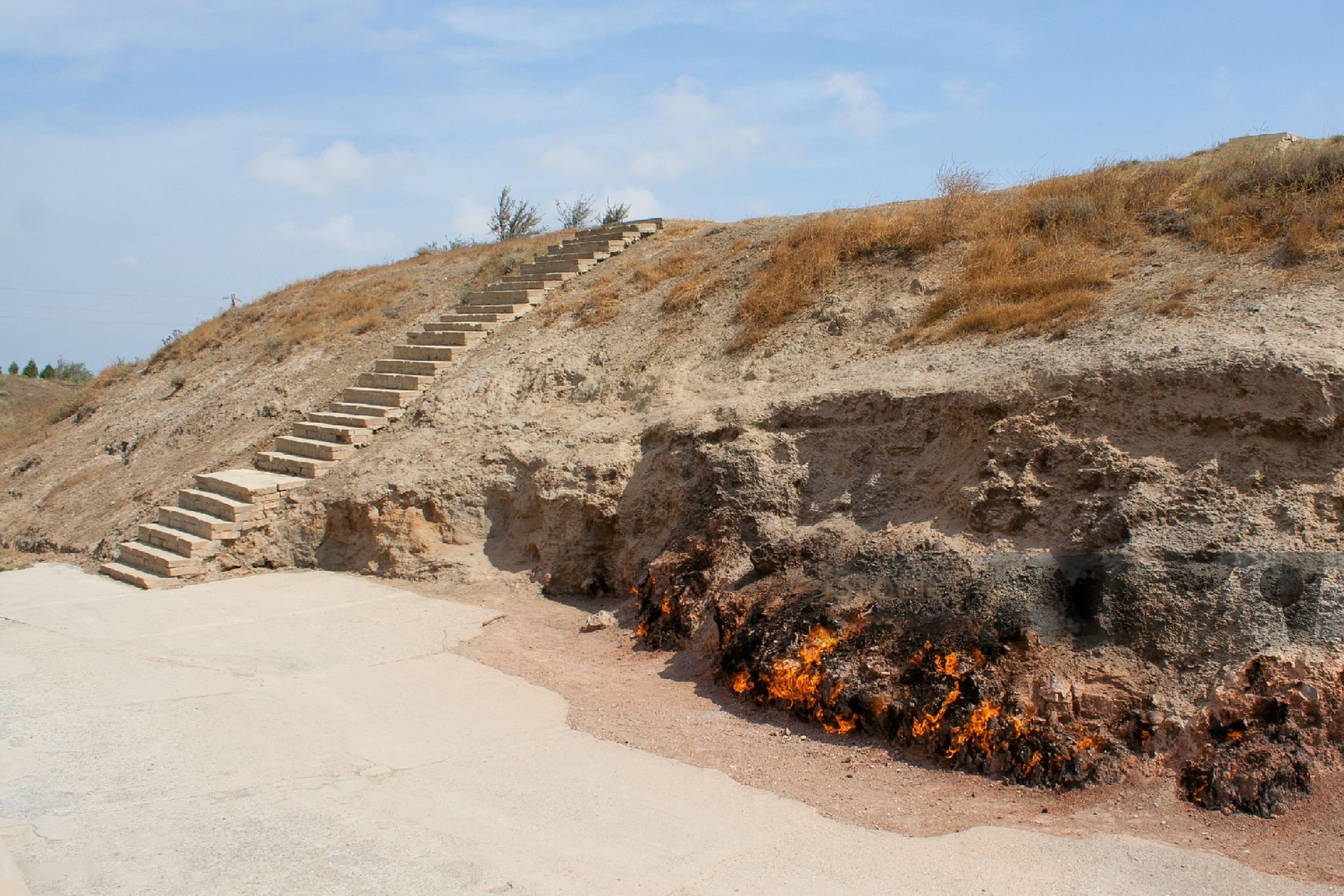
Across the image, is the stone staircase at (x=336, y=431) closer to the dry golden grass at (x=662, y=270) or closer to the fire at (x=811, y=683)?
the dry golden grass at (x=662, y=270)

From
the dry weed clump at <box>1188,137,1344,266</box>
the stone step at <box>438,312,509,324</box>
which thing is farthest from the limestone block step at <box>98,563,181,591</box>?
the dry weed clump at <box>1188,137,1344,266</box>

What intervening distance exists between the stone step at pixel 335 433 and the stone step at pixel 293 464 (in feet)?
1.28

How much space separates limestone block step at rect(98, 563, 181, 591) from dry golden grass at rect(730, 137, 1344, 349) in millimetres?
6519

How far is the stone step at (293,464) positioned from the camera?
11938 millimetres

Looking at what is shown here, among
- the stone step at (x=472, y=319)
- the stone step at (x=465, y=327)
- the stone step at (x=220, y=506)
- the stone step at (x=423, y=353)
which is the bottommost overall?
the stone step at (x=220, y=506)

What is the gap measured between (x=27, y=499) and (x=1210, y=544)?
1615 cm

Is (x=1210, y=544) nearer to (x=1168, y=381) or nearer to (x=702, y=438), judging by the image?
(x=1168, y=381)

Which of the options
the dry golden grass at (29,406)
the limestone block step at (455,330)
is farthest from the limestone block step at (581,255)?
the dry golden grass at (29,406)

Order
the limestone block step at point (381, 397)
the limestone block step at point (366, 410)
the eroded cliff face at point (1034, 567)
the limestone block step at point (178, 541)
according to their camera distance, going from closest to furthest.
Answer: the eroded cliff face at point (1034, 567) < the limestone block step at point (178, 541) < the limestone block step at point (366, 410) < the limestone block step at point (381, 397)

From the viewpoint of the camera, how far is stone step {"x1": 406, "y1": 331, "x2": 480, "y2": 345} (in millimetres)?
14586

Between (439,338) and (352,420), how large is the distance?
242 cm

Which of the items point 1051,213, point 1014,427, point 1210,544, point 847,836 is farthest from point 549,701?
point 1051,213

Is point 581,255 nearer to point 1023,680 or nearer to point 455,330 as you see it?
point 455,330

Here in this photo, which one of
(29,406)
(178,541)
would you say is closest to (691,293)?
(178,541)
